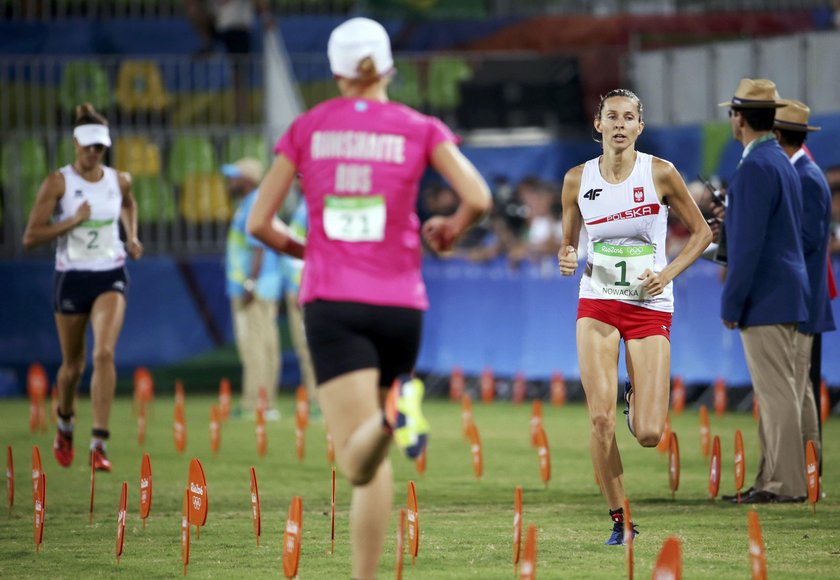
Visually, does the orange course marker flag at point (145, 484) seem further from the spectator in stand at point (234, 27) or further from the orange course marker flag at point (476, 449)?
the spectator in stand at point (234, 27)

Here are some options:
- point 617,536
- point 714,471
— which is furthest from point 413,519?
point 714,471

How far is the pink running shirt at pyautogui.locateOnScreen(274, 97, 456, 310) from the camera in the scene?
5.73 m

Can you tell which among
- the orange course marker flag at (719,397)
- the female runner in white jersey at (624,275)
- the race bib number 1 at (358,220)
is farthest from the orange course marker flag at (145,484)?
the orange course marker flag at (719,397)

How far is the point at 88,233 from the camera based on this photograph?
37.6 feet

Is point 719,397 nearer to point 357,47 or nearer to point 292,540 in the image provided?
point 292,540

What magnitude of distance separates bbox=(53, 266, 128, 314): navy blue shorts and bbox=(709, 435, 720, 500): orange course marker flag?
15.0 ft

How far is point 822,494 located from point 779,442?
0.64 m

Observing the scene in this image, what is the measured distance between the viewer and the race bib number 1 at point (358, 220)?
18.8 ft

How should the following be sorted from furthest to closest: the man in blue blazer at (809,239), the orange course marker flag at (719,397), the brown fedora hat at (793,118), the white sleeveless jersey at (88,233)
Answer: the orange course marker flag at (719,397) → the white sleeveless jersey at (88,233) → the brown fedora hat at (793,118) → the man in blue blazer at (809,239)

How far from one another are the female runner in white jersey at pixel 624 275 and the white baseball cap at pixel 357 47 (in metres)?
2.30

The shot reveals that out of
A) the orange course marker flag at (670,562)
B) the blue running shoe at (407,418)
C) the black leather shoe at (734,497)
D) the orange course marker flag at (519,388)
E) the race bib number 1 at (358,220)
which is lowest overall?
the orange course marker flag at (519,388)

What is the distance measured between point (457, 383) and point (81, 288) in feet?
25.1

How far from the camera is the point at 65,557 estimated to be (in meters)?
Answer: 7.73

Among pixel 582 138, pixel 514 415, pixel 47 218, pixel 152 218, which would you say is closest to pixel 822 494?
pixel 47 218
